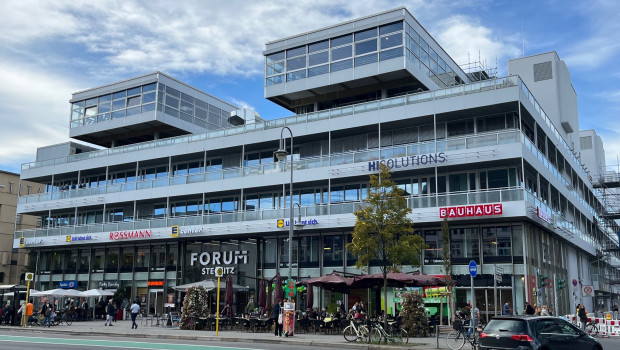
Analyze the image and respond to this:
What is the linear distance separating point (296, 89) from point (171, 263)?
53.8 feet

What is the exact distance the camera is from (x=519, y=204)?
106 ft

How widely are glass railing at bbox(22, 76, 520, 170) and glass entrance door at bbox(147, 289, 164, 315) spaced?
11537mm

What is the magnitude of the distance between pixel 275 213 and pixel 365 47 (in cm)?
1323

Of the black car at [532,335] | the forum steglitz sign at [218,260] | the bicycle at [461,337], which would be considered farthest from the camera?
the forum steglitz sign at [218,260]

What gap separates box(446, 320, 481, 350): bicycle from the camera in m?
20.8

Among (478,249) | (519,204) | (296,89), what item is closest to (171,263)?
(296,89)

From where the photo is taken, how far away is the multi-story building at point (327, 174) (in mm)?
34719

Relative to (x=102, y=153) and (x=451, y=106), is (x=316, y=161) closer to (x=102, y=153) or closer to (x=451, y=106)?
(x=451, y=106)

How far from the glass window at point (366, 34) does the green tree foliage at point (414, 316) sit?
21.9m

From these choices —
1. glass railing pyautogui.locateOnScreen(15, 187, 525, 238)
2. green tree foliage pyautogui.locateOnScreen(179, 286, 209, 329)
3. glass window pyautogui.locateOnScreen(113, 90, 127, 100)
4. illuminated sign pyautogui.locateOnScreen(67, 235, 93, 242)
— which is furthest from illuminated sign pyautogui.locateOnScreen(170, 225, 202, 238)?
glass window pyautogui.locateOnScreen(113, 90, 127, 100)

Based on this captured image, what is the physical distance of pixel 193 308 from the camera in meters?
31.2

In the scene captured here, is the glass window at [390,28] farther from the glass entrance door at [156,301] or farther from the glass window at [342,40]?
the glass entrance door at [156,301]

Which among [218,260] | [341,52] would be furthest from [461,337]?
[341,52]

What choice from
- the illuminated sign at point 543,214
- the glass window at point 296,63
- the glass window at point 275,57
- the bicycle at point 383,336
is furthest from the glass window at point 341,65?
the bicycle at point 383,336
